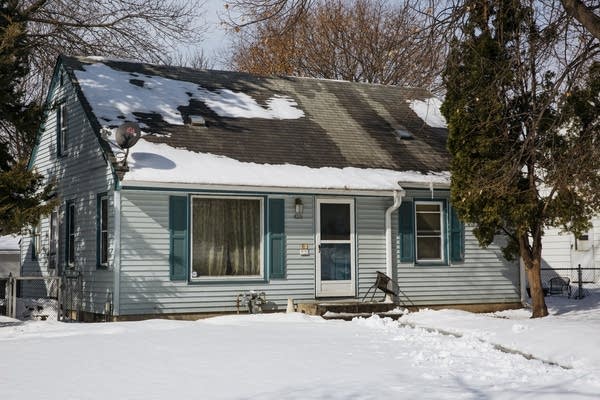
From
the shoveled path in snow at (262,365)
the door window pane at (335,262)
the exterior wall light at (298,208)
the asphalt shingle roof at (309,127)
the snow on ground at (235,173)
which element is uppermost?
the asphalt shingle roof at (309,127)

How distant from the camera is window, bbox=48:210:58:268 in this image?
19619 millimetres

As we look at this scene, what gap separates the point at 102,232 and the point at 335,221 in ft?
15.5

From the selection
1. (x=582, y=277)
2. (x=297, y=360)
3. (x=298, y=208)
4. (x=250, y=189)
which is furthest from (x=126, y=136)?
(x=582, y=277)

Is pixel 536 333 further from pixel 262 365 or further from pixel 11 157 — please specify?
pixel 11 157

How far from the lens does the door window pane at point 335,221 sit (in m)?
17.6

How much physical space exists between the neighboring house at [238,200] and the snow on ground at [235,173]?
0.14 feet

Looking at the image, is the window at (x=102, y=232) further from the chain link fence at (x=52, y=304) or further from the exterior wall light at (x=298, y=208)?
the exterior wall light at (x=298, y=208)

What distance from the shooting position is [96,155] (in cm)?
1727

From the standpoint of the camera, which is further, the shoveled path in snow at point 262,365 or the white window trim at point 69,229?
the white window trim at point 69,229

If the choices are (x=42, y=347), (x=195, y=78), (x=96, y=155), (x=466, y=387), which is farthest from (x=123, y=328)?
(x=195, y=78)

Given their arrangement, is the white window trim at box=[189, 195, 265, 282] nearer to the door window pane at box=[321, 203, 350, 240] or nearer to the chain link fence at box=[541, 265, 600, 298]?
the door window pane at box=[321, 203, 350, 240]

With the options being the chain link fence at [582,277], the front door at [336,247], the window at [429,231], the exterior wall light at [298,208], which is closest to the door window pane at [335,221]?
the front door at [336,247]

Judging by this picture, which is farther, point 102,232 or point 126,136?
point 102,232

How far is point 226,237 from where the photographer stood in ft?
55.1
